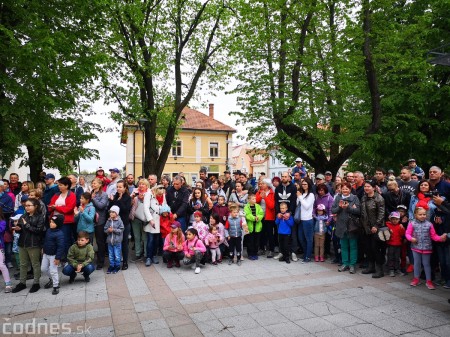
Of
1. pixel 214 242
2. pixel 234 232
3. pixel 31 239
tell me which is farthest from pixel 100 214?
pixel 234 232

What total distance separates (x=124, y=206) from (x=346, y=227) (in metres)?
5.03

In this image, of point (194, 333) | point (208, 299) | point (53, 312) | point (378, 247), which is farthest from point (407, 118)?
point (53, 312)

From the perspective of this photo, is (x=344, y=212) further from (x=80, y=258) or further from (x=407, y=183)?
(x=80, y=258)

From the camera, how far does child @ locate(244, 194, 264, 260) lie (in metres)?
8.30

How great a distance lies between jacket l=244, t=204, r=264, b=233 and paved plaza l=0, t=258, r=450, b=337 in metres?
1.31

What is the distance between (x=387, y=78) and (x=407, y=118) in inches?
81.8

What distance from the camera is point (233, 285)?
6.34m

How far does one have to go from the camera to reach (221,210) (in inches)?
329

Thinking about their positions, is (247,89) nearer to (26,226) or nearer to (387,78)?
(387,78)

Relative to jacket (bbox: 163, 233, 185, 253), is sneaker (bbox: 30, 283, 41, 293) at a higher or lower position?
lower

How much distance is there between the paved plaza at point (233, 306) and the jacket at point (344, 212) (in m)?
0.93

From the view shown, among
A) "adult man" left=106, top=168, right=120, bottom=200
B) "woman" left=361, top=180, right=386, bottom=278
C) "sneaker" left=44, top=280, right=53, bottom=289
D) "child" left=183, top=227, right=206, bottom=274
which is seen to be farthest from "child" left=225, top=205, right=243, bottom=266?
"sneaker" left=44, top=280, right=53, bottom=289

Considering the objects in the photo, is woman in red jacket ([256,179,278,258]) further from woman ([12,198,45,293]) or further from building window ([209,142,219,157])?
building window ([209,142,219,157])

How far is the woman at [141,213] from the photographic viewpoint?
26.2ft
